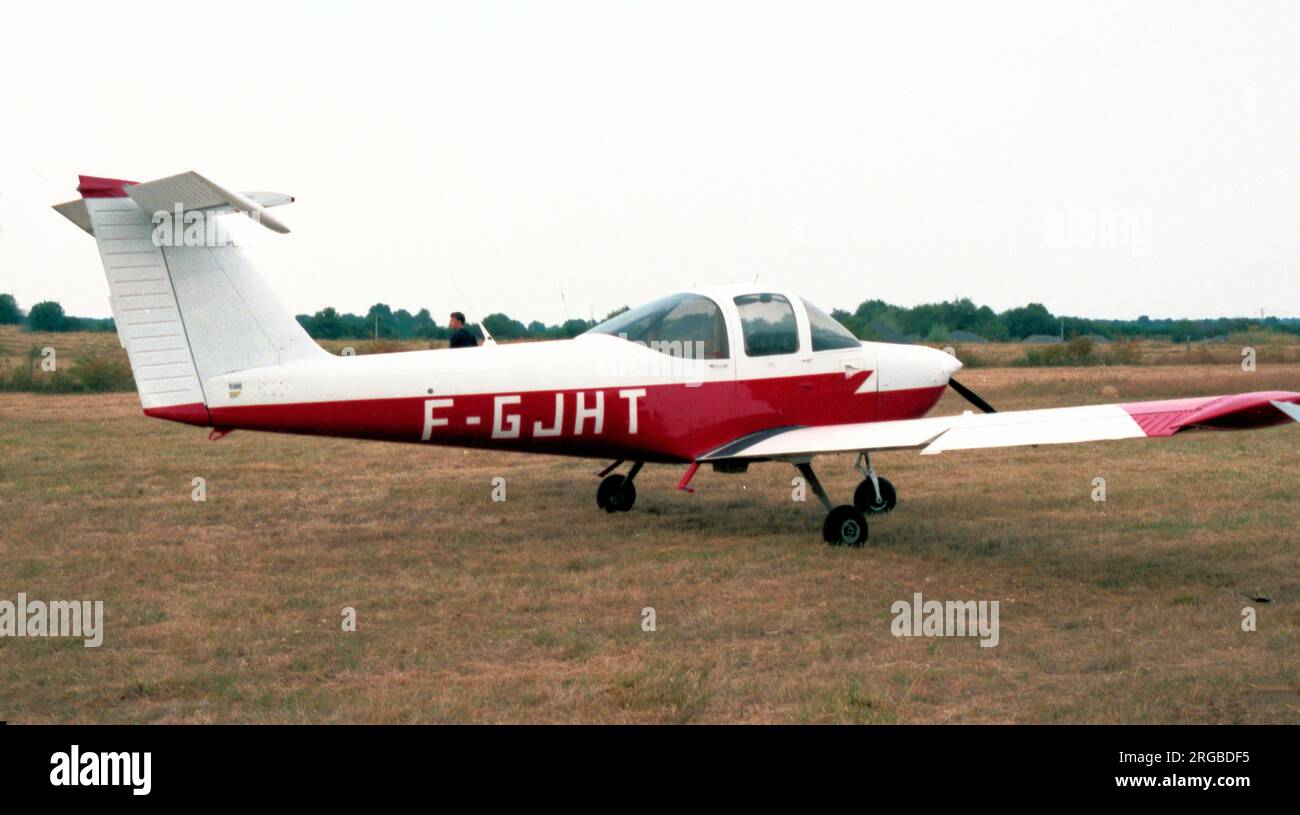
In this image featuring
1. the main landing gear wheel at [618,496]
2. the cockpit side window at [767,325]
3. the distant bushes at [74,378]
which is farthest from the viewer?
the distant bushes at [74,378]

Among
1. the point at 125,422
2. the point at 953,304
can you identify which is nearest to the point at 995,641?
the point at 125,422

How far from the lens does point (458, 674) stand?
584cm

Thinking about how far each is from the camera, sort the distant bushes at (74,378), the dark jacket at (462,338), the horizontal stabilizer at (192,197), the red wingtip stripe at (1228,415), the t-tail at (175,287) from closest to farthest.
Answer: the red wingtip stripe at (1228,415)
the horizontal stabilizer at (192,197)
the t-tail at (175,287)
the dark jacket at (462,338)
the distant bushes at (74,378)

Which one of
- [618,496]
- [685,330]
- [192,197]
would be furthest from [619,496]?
[192,197]

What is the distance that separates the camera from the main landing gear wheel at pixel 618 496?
440 inches

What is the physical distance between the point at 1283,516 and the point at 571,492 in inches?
275

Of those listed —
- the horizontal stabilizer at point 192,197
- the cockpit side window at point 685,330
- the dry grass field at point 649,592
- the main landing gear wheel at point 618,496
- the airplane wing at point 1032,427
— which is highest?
the horizontal stabilizer at point 192,197

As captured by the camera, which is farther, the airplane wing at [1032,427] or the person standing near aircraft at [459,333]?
the person standing near aircraft at [459,333]

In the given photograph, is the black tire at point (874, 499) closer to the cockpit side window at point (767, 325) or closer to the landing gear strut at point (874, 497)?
the landing gear strut at point (874, 497)

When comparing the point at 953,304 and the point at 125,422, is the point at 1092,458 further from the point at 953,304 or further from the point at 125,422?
the point at 125,422

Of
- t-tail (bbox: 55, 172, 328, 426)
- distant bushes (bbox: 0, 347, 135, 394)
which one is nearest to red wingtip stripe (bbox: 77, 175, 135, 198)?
t-tail (bbox: 55, 172, 328, 426)

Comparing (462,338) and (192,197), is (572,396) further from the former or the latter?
(462,338)

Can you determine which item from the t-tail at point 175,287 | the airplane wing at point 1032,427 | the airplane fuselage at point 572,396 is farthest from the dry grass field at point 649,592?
the t-tail at point 175,287

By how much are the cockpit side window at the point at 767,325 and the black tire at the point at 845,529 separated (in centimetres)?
164
